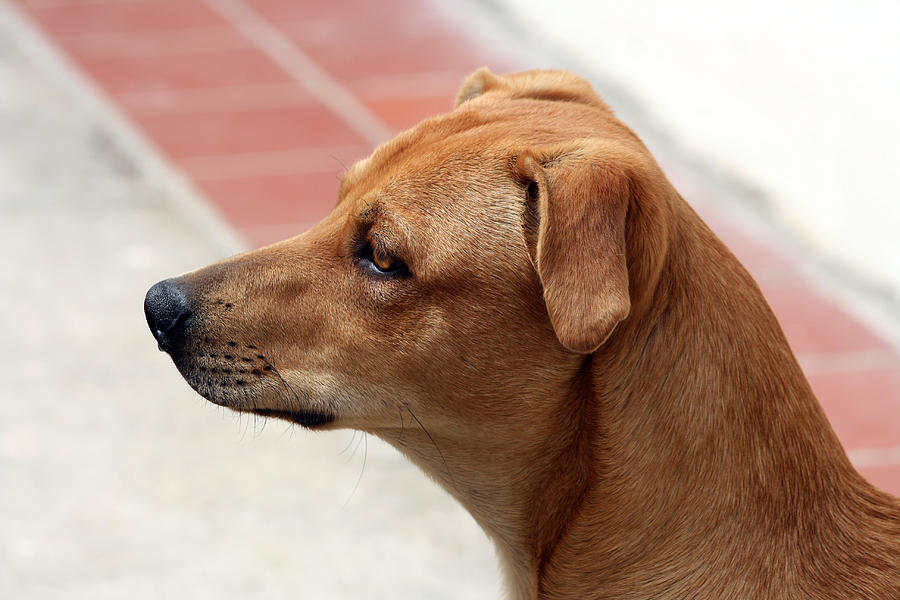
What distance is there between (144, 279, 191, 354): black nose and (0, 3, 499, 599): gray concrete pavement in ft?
3.57

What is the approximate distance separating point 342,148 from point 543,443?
4003 millimetres

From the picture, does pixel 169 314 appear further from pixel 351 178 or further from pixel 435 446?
pixel 435 446

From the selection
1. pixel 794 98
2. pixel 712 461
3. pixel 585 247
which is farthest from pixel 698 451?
pixel 794 98

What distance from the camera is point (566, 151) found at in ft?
7.39

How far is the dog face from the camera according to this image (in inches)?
A: 86.6

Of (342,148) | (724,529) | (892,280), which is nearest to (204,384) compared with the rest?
(724,529)

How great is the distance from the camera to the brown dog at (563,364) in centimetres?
222

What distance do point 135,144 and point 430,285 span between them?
428cm

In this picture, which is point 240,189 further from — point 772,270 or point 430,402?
point 430,402

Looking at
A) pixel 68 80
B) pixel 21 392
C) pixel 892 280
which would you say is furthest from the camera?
pixel 68 80

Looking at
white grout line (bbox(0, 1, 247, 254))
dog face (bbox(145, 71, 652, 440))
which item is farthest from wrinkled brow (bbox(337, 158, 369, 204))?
white grout line (bbox(0, 1, 247, 254))

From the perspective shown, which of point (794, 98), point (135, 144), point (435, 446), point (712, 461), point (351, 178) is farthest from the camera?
point (135, 144)

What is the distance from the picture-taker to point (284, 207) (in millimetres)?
5680

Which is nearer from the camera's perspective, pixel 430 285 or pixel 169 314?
pixel 430 285
